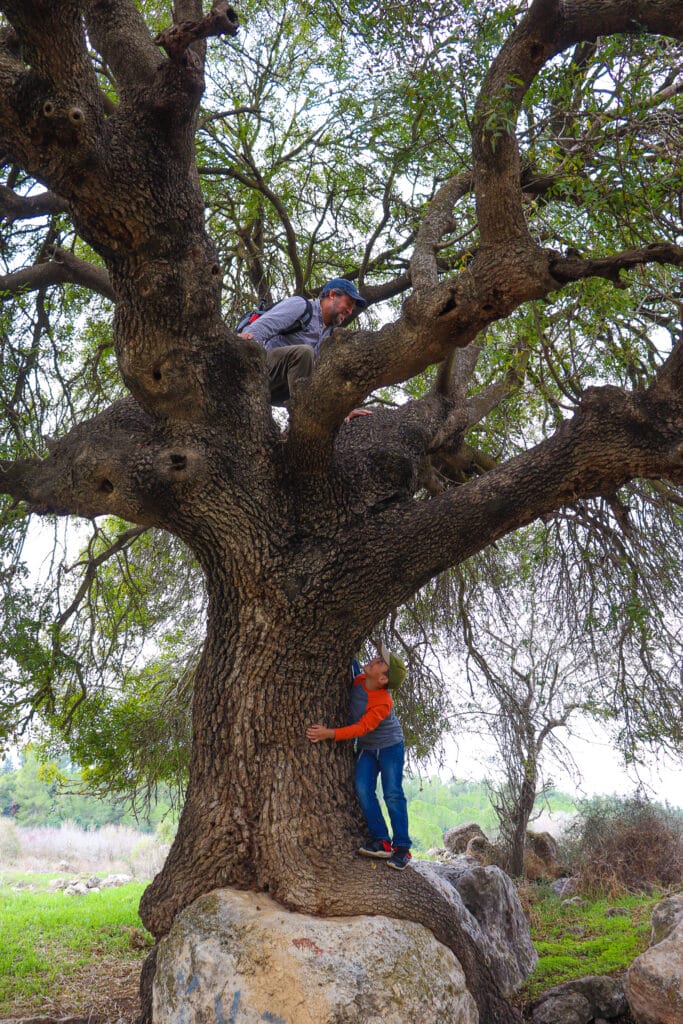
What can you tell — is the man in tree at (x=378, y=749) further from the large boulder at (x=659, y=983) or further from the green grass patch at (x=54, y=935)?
the green grass patch at (x=54, y=935)

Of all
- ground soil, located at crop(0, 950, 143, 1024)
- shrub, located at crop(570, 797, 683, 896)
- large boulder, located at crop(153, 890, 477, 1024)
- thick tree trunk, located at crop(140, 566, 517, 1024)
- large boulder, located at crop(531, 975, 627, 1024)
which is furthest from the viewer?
shrub, located at crop(570, 797, 683, 896)

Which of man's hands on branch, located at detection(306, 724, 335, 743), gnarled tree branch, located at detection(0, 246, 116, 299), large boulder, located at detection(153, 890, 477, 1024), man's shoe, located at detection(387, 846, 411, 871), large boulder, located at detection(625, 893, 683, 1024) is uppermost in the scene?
gnarled tree branch, located at detection(0, 246, 116, 299)

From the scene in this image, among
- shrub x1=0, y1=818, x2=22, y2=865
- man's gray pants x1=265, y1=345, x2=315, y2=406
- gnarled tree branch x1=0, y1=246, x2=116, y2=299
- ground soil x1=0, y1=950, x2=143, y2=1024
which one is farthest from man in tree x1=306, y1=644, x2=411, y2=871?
shrub x1=0, y1=818, x2=22, y2=865

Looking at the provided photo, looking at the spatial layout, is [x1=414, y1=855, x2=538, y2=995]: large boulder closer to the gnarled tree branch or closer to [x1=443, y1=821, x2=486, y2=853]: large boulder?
[x1=443, y1=821, x2=486, y2=853]: large boulder

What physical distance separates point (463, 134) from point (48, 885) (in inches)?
487

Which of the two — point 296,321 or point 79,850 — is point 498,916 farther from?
point 79,850

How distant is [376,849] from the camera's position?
13.3 ft

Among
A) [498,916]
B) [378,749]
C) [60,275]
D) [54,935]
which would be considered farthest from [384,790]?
[54,935]

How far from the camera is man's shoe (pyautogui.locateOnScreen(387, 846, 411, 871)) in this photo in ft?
13.2

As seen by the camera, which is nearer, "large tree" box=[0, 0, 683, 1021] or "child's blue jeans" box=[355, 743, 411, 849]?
"large tree" box=[0, 0, 683, 1021]

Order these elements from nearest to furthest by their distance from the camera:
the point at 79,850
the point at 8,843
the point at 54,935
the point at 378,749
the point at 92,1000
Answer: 1. the point at 378,749
2. the point at 92,1000
3. the point at 54,935
4. the point at 79,850
5. the point at 8,843

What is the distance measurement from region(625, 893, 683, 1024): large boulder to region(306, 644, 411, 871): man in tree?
1470 mm

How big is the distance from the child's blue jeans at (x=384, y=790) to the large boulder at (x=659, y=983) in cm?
149

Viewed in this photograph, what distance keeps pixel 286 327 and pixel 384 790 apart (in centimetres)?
302
